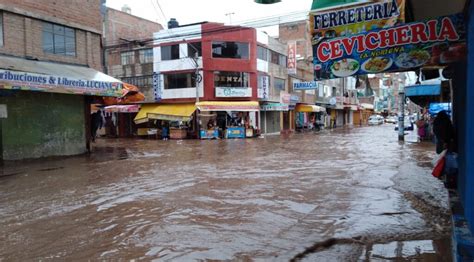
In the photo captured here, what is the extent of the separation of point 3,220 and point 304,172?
8.11 metres

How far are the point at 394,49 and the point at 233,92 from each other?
29.7 m

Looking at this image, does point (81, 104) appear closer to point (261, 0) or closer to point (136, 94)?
point (136, 94)

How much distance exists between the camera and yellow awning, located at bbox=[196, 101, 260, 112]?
1270 inches

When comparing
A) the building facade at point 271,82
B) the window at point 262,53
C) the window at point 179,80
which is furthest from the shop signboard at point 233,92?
the window at point 262,53

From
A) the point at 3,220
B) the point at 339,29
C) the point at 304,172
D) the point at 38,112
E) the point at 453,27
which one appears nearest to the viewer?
the point at 453,27

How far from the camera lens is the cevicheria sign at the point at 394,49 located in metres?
4.66

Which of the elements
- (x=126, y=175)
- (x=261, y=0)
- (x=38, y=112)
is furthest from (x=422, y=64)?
(x=38, y=112)

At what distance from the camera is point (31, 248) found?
18.1 ft

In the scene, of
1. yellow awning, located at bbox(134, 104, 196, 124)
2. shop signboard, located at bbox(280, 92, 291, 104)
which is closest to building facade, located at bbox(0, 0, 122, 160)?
yellow awning, located at bbox(134, 104, 196, 124)

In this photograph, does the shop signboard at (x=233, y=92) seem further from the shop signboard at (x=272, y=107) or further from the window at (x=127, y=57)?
the window at (x=127, y=57)

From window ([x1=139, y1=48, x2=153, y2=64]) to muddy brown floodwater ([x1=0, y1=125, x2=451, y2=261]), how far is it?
24.8 m

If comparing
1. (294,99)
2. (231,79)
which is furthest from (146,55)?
(294,99)

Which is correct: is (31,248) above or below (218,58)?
below

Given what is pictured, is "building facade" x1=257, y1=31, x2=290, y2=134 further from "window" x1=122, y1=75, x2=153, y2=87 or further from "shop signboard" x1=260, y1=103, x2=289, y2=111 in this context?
"window" x1=122, y1=75, x2=153, y2=87
